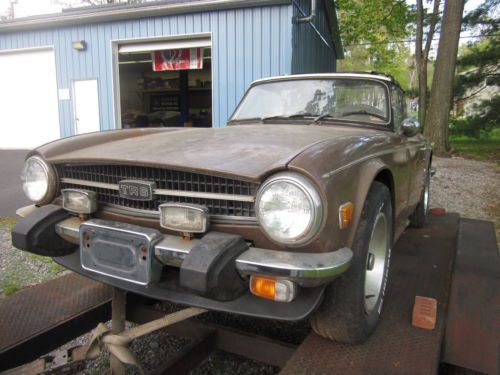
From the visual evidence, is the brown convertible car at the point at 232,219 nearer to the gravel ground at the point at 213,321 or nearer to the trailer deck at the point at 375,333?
the trailer deck at the point at 375,333

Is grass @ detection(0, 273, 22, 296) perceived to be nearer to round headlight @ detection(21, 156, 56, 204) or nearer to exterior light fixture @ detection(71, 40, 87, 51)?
round headlight @ detection(21, 156, 56, 204)

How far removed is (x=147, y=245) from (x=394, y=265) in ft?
5.92

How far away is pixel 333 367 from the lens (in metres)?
1.66

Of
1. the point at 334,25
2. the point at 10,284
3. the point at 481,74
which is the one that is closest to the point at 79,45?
the point at 10,284

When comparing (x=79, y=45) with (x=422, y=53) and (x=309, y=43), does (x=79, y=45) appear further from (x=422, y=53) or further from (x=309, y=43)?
(x=422, y=53)

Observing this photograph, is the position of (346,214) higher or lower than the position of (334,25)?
lower

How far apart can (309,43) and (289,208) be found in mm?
9606

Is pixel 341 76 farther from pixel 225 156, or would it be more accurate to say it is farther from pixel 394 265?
pixel 225 156

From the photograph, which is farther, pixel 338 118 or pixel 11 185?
pixel 11 185

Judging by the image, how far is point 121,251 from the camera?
1.76 meters

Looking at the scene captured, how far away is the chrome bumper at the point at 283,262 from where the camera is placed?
146 centimetres

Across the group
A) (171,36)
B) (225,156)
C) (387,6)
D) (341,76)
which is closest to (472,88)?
(387,6)

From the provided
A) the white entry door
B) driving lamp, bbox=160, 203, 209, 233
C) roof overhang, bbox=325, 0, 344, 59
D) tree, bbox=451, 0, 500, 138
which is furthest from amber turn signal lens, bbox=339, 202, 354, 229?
tree, bbox=451, 0, 500, 138

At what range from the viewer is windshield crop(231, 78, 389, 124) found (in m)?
2.89
